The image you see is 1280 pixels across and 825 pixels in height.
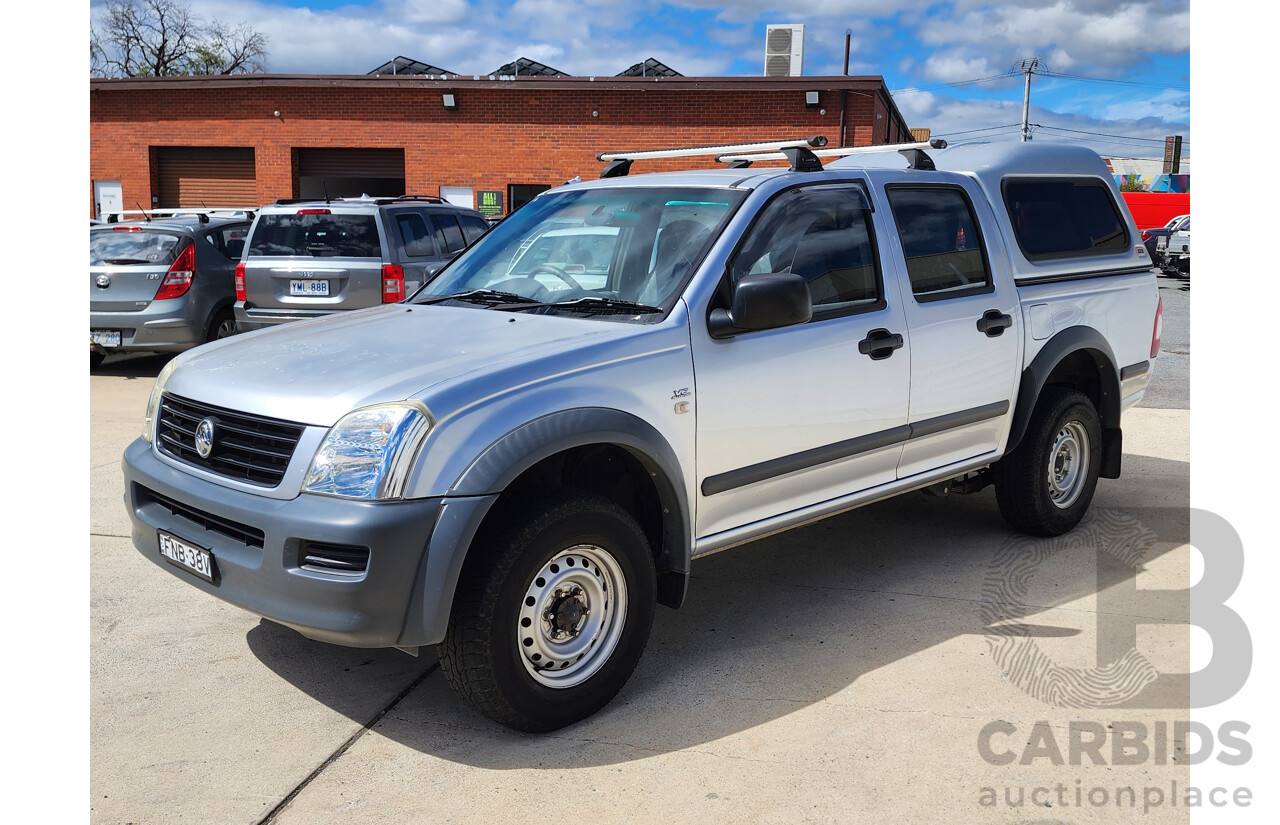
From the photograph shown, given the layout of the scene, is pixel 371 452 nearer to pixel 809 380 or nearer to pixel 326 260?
pixel 809 380

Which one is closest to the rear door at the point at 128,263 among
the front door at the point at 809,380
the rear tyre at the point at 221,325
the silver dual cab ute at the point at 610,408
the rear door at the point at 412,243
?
the rear tyre at the point at 221,325

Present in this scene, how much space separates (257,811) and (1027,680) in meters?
2.79

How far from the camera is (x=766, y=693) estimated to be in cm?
392

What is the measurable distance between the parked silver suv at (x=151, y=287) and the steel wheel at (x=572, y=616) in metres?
8.67

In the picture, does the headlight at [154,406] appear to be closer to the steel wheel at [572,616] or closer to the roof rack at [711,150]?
the steel wheel at [572,616]

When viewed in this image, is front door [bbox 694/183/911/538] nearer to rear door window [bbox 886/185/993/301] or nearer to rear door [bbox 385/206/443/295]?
rear door window [bbox 886/185/993/301]

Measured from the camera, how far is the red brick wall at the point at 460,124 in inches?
938

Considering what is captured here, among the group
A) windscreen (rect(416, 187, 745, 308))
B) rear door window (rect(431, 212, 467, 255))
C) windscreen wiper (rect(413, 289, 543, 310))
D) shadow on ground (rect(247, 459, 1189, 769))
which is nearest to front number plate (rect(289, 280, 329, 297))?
rear door window (rect(431, 212, 467, 255))

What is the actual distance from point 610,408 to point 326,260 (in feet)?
23.5

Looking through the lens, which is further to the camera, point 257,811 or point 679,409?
point 679,409

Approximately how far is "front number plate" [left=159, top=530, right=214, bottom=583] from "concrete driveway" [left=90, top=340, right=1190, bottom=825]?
1.87 ft

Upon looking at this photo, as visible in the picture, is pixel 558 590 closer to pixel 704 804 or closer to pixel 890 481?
pixel 704 804

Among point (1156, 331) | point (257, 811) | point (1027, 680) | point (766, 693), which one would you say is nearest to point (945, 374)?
point (1027, 680)

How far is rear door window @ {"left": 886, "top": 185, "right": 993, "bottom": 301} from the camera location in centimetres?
477
